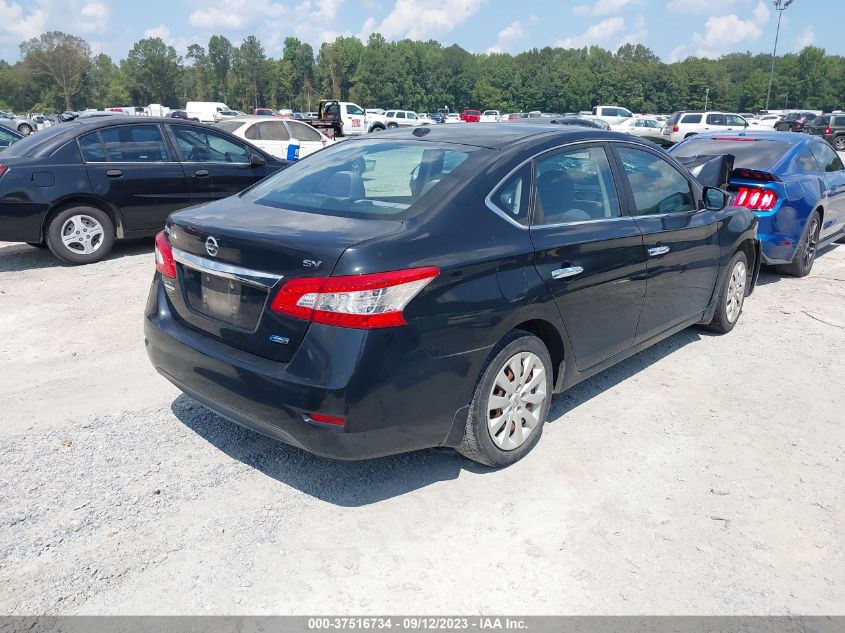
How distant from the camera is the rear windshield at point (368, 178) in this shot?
3.32 m

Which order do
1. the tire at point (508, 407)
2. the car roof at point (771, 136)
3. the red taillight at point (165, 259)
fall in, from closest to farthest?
1. the tire at point (508, 407)
2. the red taillight at point (165, 259)
3. the car roof at point (771, 136)

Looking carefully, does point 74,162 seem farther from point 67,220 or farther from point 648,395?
point 648,395

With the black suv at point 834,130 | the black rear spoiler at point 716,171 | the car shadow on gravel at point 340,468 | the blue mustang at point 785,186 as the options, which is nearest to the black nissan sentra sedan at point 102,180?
the car shadow on gravel at point 340,468

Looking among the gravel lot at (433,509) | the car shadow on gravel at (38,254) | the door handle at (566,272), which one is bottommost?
the gravel lot at (433,509)

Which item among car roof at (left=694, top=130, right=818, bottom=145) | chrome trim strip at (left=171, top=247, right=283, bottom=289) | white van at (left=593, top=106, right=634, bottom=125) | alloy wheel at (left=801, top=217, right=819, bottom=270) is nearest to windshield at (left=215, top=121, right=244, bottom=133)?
car roof at (left=694, top=130, right=818, bottom=145)

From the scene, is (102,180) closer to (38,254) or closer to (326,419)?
(38,254)

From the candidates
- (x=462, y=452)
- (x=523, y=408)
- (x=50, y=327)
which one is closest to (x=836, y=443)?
(x=523, y=408)

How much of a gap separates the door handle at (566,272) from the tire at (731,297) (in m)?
2.24

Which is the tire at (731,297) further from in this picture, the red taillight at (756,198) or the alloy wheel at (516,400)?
the alloy wheel at (516,400)

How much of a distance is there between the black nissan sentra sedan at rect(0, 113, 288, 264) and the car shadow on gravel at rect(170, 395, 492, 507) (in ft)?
15.6

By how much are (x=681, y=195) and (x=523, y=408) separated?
7.34 ft

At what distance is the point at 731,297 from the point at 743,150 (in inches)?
114

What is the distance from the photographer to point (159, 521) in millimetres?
3045

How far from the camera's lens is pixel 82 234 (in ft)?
25.1
